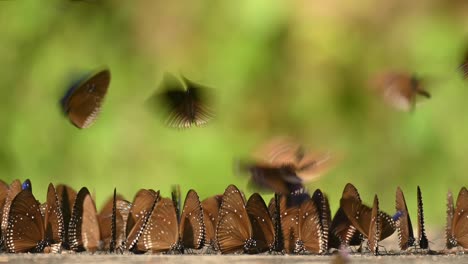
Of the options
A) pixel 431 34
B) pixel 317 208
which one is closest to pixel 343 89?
pixel 431 34

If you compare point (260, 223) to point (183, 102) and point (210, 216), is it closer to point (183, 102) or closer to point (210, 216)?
point (210, 216)

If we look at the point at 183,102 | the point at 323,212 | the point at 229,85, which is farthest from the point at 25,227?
the point at 229,85

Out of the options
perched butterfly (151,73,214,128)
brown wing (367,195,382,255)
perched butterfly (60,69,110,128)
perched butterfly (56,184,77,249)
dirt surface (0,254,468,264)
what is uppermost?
perched butterfly (151,73,214,128)

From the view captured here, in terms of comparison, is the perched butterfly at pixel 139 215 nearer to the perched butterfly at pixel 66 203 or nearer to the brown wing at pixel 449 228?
the perched butterfly at pixel 66 203

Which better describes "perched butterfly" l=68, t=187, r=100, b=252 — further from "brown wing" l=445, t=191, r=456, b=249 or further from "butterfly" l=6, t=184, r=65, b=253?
"brown wing" l=445, t=191, r=456, b=249

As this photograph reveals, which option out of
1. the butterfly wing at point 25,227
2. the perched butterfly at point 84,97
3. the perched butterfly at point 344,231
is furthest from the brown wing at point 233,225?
the perched butterfly at point 84,97

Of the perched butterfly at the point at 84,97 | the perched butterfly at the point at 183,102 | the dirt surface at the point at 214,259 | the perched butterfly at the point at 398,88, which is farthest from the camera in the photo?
the perched butterfly at the point at 398,88

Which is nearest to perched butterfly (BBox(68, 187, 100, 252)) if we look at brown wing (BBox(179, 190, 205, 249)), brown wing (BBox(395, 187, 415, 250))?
brown wing (BBox(179, 190, 205, 249))
